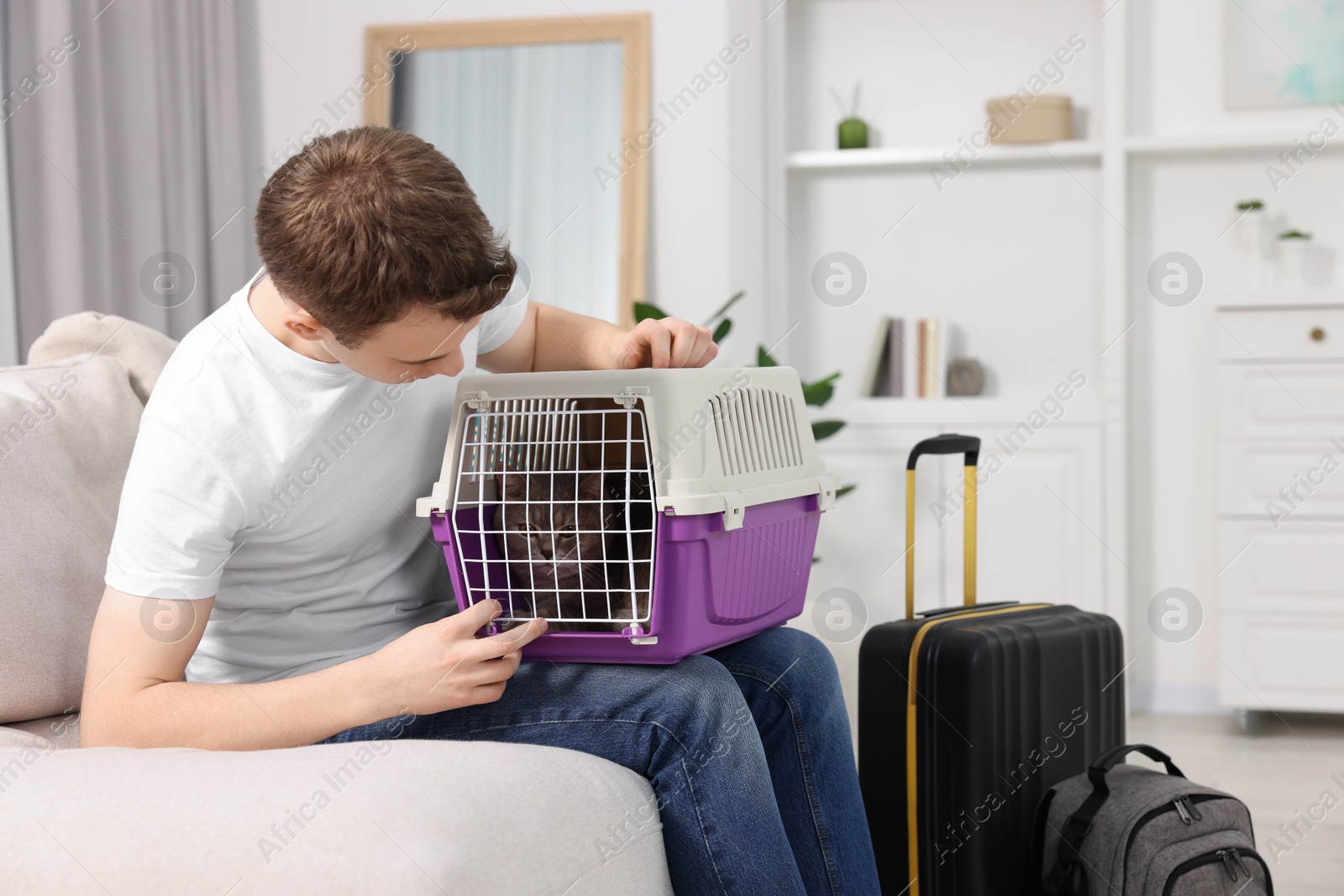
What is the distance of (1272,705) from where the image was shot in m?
2.43

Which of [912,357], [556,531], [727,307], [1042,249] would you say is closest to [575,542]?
[556,531]

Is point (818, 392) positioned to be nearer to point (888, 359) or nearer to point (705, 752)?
point (888, 359)

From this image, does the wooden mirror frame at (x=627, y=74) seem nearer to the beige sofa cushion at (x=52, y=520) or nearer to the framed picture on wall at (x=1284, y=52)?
the framed picture on wall at (x=1284, y=52)

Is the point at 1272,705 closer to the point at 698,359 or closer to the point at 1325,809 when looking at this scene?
the point at 1325,809

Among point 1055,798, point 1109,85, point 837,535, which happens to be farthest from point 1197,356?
point 1055,798

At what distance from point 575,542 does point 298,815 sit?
13.0 inches

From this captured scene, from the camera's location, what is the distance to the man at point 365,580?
82 centimetres

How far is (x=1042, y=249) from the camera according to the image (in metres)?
2.86

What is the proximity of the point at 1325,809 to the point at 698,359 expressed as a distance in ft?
5.35

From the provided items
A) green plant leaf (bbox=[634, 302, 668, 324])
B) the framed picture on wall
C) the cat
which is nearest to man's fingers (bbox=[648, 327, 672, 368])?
the cat

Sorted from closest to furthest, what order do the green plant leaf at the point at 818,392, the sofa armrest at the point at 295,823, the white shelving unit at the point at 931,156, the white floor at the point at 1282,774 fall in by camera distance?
1. the sofa armrest at the point at 295,823
2. the white floor at the point at 1282,774
3. the green plant leaf at the point at 818,392
4. the white shelving unit at the point at 931,156

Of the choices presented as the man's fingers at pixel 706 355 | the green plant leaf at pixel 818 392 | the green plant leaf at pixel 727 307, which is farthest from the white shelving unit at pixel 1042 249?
the man's fingers at pixel 706 355

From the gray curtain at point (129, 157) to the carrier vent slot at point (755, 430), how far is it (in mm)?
1472

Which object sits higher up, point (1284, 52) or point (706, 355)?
point (1284, 52)
